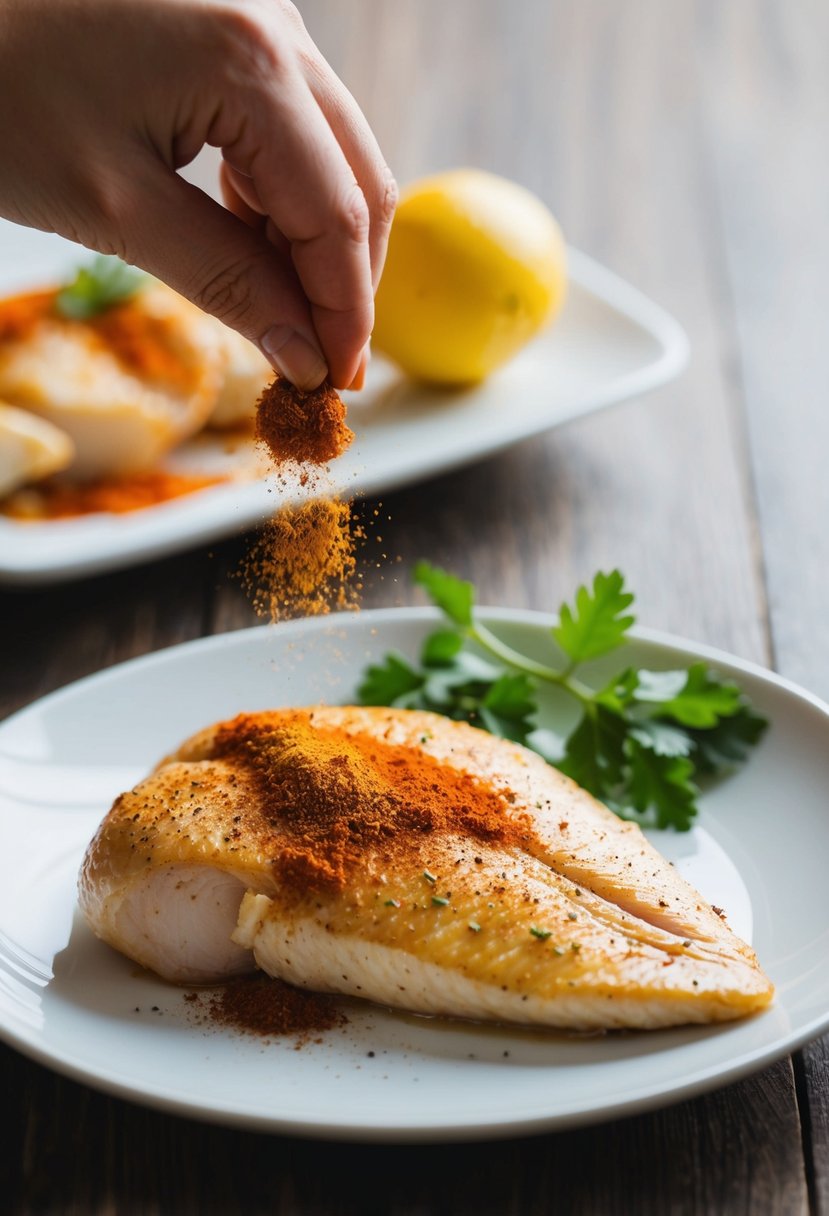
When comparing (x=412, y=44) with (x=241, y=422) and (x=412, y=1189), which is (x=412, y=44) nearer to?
(x=241, y=422)

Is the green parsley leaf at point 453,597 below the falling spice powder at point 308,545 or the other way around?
below

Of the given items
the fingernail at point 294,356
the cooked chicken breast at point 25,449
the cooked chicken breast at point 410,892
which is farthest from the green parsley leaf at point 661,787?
the cooked chicken breast at point 25,449

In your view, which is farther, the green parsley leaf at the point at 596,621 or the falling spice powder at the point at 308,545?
the green parsley leaf at the point at 596,621

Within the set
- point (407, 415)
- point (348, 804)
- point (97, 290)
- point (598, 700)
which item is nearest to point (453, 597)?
point (598, 700)

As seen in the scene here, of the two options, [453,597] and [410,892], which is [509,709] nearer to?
[453,597]

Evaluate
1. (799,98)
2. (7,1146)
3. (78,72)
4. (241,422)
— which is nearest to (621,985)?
(7,1146)

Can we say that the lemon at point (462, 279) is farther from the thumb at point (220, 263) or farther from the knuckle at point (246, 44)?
the knuckle at point (246, 44)

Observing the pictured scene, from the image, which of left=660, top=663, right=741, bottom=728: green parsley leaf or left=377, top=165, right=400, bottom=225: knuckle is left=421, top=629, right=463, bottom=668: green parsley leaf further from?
left=377, top=165, right=400, bottom=225: knuckle

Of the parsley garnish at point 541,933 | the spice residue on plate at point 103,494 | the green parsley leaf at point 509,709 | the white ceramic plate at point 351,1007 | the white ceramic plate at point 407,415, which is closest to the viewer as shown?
the white ceramic plate at point 351,1007
